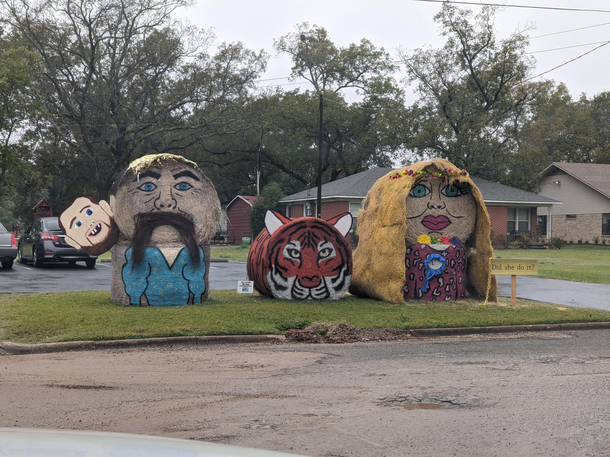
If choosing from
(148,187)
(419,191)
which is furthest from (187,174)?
(419,191)

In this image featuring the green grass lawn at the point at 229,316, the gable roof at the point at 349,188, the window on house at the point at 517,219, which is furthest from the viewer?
the window on house at the point at 517,219

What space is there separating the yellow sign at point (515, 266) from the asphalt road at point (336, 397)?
3825 millimetres

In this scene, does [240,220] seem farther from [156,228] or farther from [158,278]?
[158,278]

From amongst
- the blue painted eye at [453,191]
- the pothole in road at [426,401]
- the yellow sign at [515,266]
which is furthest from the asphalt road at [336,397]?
the blue painted eye at [453,191]

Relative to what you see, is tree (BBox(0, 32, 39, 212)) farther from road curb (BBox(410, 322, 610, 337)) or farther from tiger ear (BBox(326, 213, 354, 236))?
road curb (BBox(410, 322, 610, 337))

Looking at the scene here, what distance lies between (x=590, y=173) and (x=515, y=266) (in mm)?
35941

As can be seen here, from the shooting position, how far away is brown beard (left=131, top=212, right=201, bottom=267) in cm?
1146

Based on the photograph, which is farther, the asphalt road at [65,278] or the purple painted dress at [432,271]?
the asphalt road at [65,278]

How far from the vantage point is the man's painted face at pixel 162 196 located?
1175 cm

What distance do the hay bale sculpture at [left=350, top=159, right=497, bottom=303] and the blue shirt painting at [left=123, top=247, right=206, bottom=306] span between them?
12.8ft

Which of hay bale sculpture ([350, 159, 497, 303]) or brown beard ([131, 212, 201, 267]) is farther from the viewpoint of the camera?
hay bale sculpture ([350, 159, 497, 303])

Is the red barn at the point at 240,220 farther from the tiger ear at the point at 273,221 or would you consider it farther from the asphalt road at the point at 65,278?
the tiger ear at the point at 273,221

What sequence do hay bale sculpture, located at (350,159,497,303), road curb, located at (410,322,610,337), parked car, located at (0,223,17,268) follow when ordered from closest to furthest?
road curb, located at (410,322,610,337) < hay bale sculpture, located at (350,159,497,303) < parked car, located at (0,223,17,268)

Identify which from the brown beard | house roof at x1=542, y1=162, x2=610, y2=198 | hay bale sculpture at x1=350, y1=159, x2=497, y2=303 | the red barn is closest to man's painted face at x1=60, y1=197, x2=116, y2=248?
the brown beard
